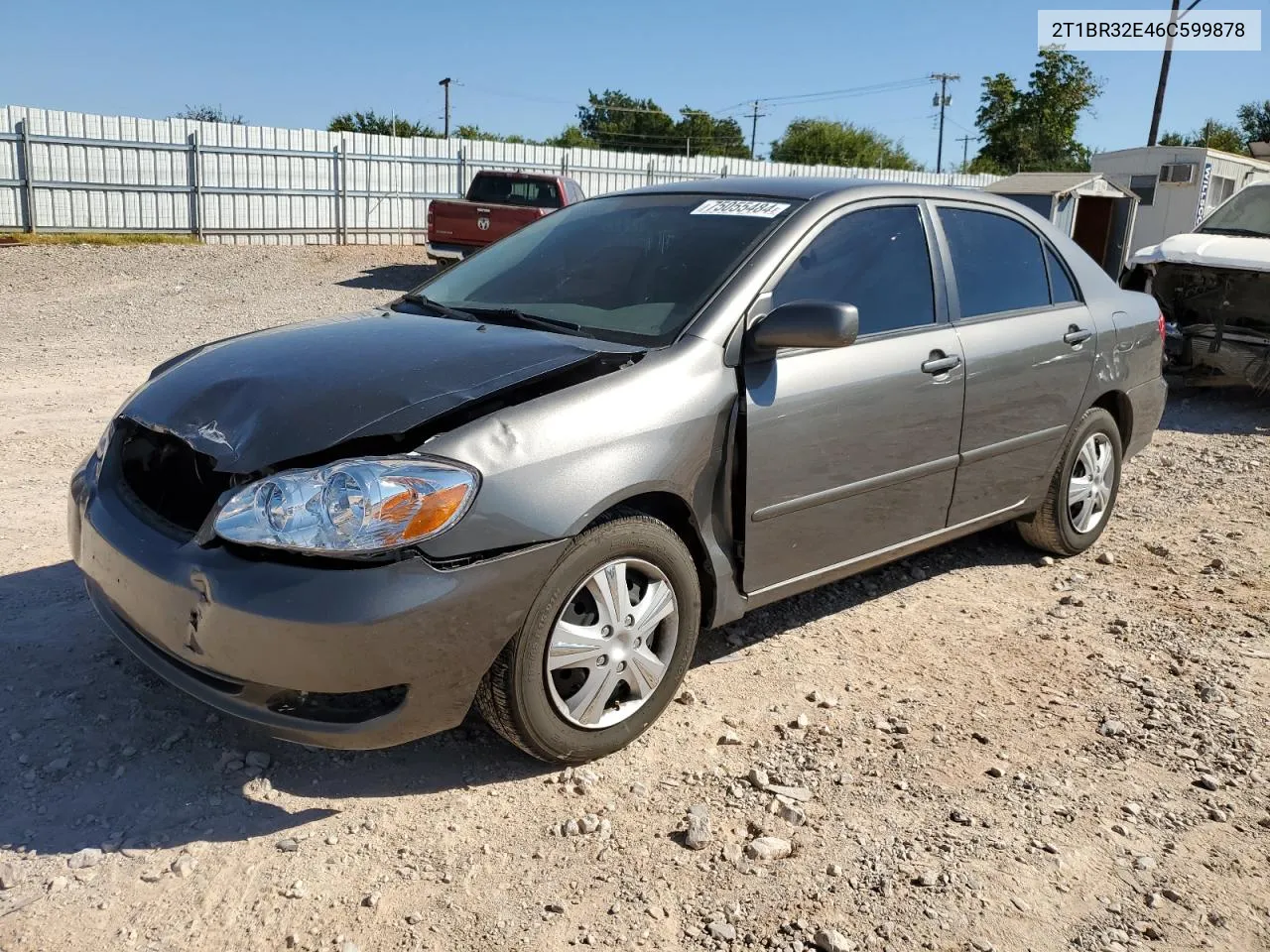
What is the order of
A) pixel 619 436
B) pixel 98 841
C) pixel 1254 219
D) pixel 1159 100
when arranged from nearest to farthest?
1. pixel 98 841
2. pixel 619 436
3. pixel 1254 219
4. pixel 1159 100

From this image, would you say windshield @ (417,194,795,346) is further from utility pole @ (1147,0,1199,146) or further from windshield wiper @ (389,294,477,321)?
utility pole @ (1147,0,1199,146)

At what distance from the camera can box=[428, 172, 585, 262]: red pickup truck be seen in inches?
621

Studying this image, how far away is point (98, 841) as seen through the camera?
2.62m

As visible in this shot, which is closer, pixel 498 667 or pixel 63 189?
pixel 498 667

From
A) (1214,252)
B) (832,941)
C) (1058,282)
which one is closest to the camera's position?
(832,941)

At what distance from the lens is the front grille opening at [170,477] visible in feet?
9.20

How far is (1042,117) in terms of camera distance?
38.7 meters

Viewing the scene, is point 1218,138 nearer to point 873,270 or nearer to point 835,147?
point 835,147

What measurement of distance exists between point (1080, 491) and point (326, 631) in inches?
149

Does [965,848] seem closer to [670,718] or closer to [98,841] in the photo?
[670,718]

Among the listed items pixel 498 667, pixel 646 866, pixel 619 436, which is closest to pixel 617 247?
pixel 619 436

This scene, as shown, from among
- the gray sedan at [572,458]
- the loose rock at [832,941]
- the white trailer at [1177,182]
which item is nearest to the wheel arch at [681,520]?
the gray sedan at [572,458]

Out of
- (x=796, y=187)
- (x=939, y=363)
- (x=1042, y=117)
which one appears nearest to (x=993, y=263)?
(x=939, y=363)

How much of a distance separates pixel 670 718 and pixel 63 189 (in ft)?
61.9
